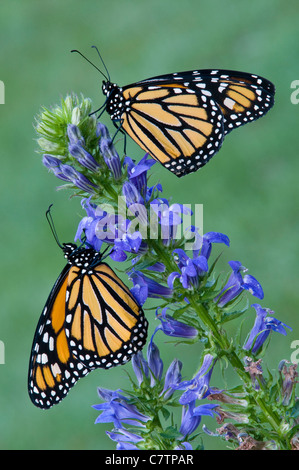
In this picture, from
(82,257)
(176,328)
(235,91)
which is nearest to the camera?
(176,328)

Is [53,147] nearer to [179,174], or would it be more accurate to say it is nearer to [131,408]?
[179,174]

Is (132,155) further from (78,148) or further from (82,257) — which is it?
(78,148)

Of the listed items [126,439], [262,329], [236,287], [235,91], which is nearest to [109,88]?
[235,91]

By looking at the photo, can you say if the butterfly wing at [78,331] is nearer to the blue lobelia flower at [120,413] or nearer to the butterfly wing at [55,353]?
the butterfly wing at [55,353]

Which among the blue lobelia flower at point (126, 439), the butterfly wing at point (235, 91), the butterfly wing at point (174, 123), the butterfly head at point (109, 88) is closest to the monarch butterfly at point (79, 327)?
the blue lobelia flower at point (126, 439)

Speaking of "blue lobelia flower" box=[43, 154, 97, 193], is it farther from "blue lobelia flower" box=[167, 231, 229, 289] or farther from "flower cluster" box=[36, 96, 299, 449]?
"blue lobelia flower" box=[167, 231, 229, 289]

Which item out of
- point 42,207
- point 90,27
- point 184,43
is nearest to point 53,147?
point 42,207
